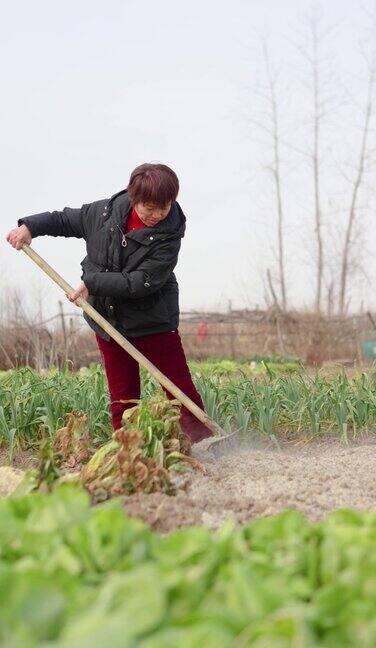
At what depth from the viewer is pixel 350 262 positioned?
66.0ft

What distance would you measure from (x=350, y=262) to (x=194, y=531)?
19.2 metres

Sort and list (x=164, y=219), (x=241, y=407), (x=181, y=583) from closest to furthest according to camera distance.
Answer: (x=181, y=583), (x=164, y=219), (x=241, y=407)

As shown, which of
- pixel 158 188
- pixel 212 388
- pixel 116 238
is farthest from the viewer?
pixel 212 388

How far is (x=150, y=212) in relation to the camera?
3744mm

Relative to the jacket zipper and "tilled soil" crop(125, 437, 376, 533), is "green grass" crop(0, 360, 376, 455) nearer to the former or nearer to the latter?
"tilled soil" crop(125, 437, 376, 533)

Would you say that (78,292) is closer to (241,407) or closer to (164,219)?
(164,219)

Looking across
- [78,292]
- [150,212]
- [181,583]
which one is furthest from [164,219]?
[181,583]

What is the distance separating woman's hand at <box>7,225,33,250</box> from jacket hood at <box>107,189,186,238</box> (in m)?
0.44

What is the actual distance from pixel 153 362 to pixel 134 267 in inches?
21.8

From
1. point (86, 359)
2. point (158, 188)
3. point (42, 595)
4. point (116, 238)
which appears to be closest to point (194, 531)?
point (42, 595)

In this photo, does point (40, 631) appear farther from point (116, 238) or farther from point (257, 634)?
point (116, 238)

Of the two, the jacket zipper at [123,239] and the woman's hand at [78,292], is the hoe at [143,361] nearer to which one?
the woman's hand at [78,292]

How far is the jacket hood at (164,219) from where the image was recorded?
12.6 feet

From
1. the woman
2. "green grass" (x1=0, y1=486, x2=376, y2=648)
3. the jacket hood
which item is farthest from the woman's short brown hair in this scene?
"green grass" (x1=0, y1=486, x2=376, y2=648)
